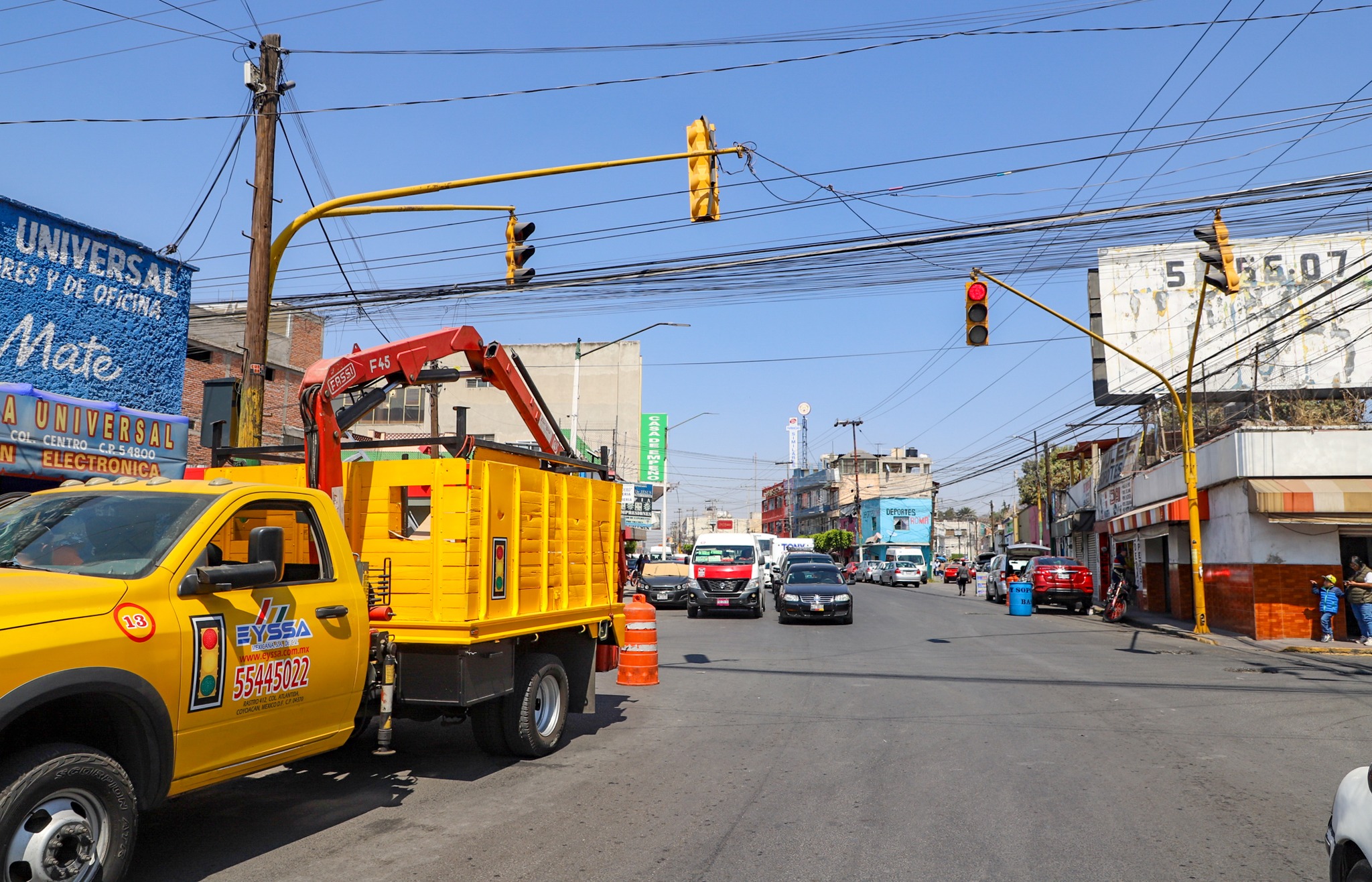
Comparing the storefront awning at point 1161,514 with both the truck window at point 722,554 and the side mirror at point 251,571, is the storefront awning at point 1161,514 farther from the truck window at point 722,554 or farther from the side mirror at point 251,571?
the side mirror at point 251,571

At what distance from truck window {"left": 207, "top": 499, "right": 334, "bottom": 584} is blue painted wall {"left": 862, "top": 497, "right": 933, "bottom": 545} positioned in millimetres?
86561

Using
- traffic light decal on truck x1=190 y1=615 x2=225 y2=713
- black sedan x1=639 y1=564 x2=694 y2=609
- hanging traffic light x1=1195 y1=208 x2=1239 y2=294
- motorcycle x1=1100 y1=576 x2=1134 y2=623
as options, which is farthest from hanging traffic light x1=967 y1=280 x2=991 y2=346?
black sedan x1=639 y1=564 x2=694 y2=609

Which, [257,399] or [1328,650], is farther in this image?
[1328,650]

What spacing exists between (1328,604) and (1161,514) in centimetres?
628

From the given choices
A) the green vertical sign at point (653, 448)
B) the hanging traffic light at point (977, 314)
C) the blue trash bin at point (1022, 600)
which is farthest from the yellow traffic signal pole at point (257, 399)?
the green vertical sign at point (653, 448)

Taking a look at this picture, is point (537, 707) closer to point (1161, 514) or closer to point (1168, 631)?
point (1168, 631)

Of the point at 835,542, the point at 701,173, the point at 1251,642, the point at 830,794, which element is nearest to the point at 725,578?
the point at 1251,642

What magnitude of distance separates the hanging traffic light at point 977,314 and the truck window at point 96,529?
13021mm

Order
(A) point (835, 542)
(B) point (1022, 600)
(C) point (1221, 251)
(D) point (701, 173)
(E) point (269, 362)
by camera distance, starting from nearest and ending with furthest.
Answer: (D) point (701, 173) < (C) point (1221, 251) < (E) point (269, 362) < (B) point (1022, 600) < (A) point (835, 542)

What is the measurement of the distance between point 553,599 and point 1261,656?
1474 cm

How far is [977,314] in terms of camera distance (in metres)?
16.1

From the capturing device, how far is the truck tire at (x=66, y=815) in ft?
13.5

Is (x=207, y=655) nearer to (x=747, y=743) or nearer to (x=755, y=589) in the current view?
(x=747, y=743)

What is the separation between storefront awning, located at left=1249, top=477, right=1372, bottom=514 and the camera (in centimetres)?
2028
